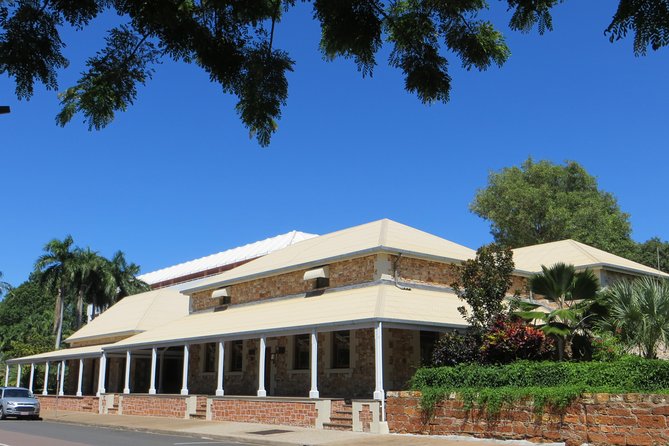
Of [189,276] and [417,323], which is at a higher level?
[189,276]

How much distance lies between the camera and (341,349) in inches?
936

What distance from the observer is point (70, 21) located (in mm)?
3910

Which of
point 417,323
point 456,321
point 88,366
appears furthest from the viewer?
point 88,366

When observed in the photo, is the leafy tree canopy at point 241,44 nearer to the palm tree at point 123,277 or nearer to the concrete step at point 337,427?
the concrete step at point 337,427

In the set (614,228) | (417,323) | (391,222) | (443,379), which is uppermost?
(614,228)

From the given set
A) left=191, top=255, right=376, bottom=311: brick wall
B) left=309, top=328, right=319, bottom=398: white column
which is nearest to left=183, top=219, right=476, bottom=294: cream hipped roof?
left=191, top=255, right=376, bottom=311: brick wall

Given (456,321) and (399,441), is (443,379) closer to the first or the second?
(399,441)

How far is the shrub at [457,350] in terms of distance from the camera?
702 inches

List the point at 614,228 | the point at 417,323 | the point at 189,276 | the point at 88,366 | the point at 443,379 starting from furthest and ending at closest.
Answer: the point at 189,276
the point at 614,228
the point at 88,366
the point at 417,323
the point at 443,379

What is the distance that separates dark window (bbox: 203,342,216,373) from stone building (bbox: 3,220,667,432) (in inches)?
2.0

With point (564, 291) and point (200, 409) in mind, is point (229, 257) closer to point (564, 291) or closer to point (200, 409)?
point (200, 409)

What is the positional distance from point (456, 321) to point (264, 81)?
17825 mm

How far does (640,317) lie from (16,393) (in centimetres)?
2596

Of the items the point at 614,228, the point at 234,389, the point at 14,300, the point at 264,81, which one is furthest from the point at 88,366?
the point at 14,300
